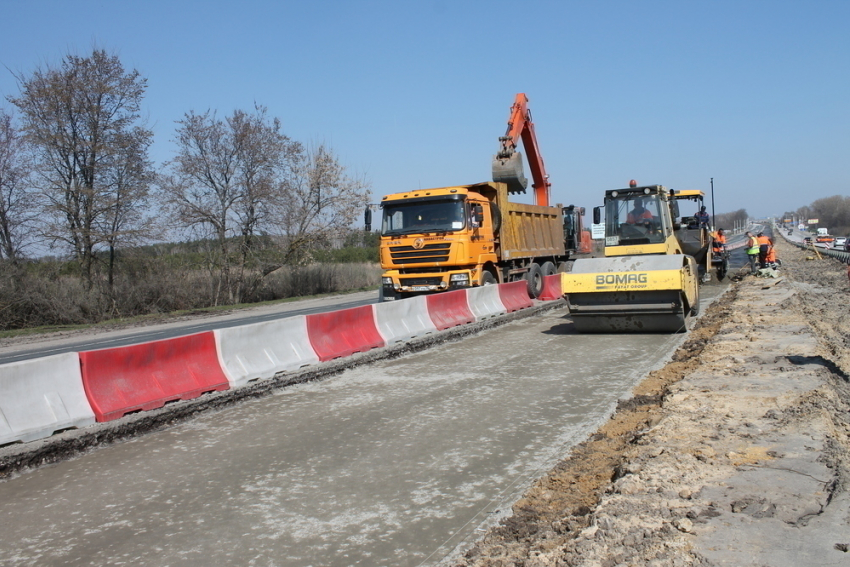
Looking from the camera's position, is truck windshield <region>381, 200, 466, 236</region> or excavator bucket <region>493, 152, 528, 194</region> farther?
excavator bucket <region>493, 152, 528, 194</region>

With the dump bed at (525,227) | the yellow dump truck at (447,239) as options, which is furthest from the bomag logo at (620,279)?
the dump bed at (525,227)

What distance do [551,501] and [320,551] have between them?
1636 millimetres

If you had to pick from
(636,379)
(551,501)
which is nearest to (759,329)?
(636,379)

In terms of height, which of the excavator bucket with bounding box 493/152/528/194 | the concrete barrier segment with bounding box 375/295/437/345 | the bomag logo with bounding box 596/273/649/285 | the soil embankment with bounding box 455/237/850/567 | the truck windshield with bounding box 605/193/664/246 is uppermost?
the excavator bucket with bounding box 493/152/528/194

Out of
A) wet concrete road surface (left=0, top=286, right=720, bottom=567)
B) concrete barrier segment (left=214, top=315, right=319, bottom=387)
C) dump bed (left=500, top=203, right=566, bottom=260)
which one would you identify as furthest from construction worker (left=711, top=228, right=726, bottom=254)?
concrete barrier segment (left=214, top=315, right=319, bottom=387)

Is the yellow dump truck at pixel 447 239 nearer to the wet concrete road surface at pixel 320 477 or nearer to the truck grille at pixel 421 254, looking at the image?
the truck grille at pixel 421 254

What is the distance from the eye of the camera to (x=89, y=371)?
24.9ft

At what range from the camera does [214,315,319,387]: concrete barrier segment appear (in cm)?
948

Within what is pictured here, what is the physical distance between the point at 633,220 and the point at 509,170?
5.12 m

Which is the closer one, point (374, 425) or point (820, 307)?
point (374, 425)

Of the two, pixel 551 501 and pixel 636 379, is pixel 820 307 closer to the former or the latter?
pixel 636 379

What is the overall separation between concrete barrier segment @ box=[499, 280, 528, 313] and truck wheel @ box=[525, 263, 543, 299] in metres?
0.78

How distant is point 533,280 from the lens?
69.3 feet

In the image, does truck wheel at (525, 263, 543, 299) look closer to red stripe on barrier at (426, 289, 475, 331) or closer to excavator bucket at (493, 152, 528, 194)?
excavator bucket at (493, 152, 528, 194)
